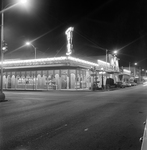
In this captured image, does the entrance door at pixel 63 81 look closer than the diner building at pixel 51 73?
No

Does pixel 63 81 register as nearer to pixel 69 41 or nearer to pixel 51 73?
pixel 51 73

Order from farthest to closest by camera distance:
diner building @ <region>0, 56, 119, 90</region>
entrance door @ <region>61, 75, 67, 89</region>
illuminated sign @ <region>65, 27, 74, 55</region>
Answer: entrance door @ <region>61, 75, 67, 89</region> → illuminated sign @ <region>65, 27, 74, 55</region> → diner building @ <region>0, 56, 119, 90</region>

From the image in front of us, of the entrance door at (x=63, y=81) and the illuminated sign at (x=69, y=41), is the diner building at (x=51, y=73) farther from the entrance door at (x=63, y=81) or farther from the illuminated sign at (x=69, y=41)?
the illuminated sign at (x=69, y=41)

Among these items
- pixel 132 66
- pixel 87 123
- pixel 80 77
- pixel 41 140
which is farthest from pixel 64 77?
pixel 132 66

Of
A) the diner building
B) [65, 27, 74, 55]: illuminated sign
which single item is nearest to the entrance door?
the diner building

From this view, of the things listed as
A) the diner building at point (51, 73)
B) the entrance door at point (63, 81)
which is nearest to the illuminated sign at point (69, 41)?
the diner building at point (51, 73)

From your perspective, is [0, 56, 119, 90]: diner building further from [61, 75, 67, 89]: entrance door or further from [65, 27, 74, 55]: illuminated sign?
[65, 27, 74, 55]: illuminated sign

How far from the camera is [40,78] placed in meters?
39.3

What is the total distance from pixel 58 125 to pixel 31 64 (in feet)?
99.5

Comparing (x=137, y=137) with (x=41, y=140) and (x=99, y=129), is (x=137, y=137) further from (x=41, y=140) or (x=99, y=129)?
(x=41, y=140)

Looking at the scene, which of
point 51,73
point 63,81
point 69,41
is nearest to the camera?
point 69,41

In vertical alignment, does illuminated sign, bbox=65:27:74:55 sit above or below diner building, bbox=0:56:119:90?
above

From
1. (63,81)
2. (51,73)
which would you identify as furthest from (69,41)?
(63,81)

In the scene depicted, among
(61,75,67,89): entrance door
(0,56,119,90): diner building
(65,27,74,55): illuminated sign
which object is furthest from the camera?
(61,75,67,89): entrance door
